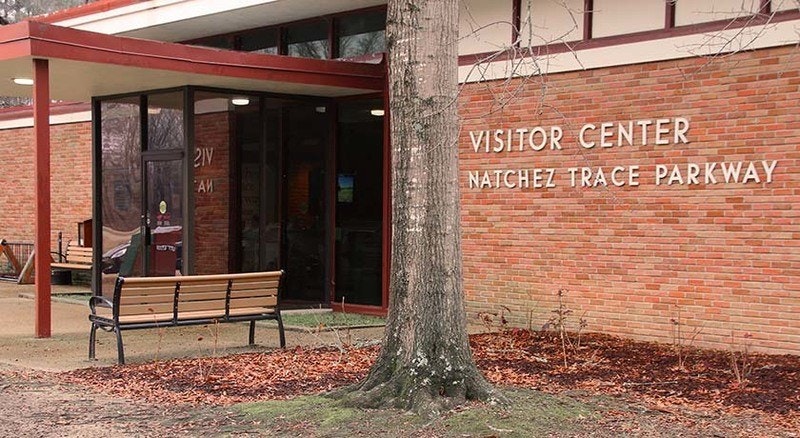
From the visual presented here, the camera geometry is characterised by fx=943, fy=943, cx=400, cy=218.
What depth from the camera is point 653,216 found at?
10602 millimetres

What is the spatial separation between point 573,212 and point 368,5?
15.7 feet

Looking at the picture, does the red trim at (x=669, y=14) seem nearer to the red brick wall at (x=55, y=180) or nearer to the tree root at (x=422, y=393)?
the tree root at (x=422, y=393)

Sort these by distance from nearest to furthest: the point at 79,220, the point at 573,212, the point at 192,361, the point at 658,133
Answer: the point at 192,361 < the point at 658,133 < the point at 573,212 < the point at 79,220

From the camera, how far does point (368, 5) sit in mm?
13961

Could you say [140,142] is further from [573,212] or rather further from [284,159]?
[573,212]

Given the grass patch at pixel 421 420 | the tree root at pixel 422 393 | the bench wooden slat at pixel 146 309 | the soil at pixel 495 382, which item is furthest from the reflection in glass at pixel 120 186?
the tree root at pixel 422 393

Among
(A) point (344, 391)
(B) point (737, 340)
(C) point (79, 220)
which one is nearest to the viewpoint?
(A) point (344, 391)

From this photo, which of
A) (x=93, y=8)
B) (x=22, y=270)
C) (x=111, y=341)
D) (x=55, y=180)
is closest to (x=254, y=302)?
(x=111, y=341)

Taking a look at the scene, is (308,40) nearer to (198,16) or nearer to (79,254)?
(198,16)

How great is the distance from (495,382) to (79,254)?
11648mm

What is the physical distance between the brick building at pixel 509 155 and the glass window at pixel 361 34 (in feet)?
0.10

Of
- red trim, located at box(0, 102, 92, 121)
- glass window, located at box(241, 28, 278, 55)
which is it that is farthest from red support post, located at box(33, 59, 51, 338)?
red trim, located at box(0, 102, 92, 121)

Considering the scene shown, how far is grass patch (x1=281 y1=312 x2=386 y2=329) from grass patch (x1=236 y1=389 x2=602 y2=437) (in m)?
4.93

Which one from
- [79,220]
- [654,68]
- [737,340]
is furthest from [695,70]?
[79,220]
